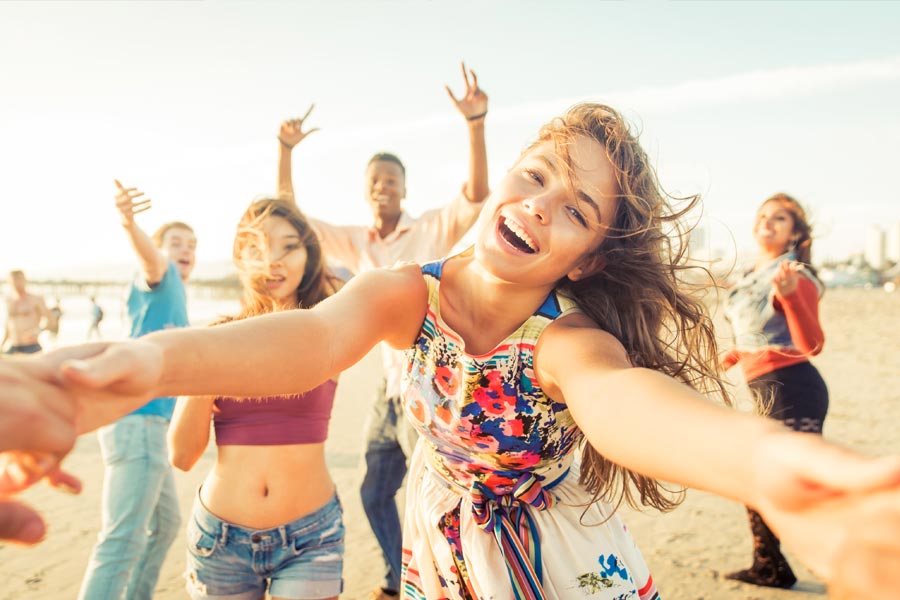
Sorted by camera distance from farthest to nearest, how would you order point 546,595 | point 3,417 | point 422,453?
1. point 422,453
2. point 546,595
3. point 3,417

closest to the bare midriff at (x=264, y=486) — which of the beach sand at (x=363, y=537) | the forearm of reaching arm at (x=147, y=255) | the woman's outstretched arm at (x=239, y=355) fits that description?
the woman's outstretched arm at (x=239, y=355)

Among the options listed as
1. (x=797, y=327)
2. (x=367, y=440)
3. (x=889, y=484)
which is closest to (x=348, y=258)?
(x=367, y=440)

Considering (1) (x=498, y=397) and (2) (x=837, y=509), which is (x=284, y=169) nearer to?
(1) (x=498, y=397)

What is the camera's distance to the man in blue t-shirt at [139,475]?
3.18 m

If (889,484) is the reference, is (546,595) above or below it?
below

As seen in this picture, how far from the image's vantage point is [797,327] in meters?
4.16

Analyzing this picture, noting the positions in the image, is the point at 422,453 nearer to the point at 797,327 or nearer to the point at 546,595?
the point at 546,595

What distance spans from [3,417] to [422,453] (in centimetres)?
161

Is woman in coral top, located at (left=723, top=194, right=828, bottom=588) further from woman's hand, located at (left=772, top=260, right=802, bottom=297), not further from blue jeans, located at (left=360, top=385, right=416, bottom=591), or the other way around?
blue jeans, located at (left=360, top=385, right=416, bottom=591)

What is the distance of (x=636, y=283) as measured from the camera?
213 cm

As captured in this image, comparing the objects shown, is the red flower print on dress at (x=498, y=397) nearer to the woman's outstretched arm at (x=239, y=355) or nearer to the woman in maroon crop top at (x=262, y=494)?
the woman's outstretched arm at (x=239, y=355)

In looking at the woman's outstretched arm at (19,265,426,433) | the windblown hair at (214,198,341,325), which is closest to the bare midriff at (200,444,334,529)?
the windblown hair at (214,198,341,325)

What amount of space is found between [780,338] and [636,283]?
2770 millimetres

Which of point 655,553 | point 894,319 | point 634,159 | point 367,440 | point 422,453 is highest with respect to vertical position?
point 634,159
